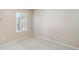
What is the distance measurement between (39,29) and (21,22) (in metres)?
0.28

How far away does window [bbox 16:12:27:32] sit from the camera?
1.28m

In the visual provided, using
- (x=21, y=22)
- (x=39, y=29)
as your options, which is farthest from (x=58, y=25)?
(x=21, y=22)

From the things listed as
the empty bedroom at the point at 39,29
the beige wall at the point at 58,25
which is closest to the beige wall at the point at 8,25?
the empty bedroom at the point at 39,29

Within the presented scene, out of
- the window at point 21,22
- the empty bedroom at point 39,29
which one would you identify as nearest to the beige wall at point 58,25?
the empty bedroom at point 39,29

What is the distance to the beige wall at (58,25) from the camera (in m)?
1.26

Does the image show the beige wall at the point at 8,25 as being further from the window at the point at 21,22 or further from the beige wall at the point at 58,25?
the beige wall at the point at 58,25

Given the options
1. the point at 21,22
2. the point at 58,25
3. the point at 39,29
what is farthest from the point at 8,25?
the point at 58,25

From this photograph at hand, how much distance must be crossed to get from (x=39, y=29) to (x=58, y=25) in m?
0.28

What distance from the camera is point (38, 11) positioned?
4.15 ft

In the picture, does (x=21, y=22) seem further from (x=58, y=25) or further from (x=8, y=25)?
(x=58, y=25)

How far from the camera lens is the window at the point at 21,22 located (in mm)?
1278

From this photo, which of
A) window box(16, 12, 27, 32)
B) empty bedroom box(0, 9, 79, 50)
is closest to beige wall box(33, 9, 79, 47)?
empty bedroom box(0, 9, 79, 50)

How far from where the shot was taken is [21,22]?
1300 mm
